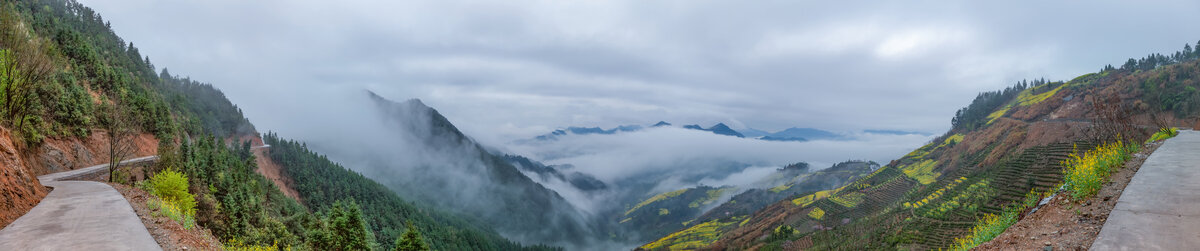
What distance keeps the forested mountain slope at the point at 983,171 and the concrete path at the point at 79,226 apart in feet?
97.0

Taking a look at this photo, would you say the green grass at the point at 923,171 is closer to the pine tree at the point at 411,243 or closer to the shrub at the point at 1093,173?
the shrub at the point at 1093,173

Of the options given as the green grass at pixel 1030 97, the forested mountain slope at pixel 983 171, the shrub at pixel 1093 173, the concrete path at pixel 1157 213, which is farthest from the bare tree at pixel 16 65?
the green grass at pixel 1030 97

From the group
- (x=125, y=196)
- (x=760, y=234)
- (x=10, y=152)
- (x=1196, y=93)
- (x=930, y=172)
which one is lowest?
(x=760, y=234)

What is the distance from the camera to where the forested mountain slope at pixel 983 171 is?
4631 cm

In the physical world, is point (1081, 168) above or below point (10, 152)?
below

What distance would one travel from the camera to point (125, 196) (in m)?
17.9

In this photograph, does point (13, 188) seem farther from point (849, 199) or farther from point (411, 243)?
point (849, 199)

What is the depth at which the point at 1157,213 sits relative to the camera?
310 inches

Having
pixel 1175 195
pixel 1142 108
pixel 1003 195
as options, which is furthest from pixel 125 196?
pixel 1142 108

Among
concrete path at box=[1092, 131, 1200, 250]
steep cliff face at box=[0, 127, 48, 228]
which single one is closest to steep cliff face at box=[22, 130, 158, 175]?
steep cliff face at box=[0, 127, 48, 228]

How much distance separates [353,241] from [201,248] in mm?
19920

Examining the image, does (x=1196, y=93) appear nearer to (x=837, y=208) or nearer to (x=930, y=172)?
Result: (x=930, y=172)

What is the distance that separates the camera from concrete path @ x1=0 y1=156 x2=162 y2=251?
10.4 meters

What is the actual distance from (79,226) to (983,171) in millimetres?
101757
